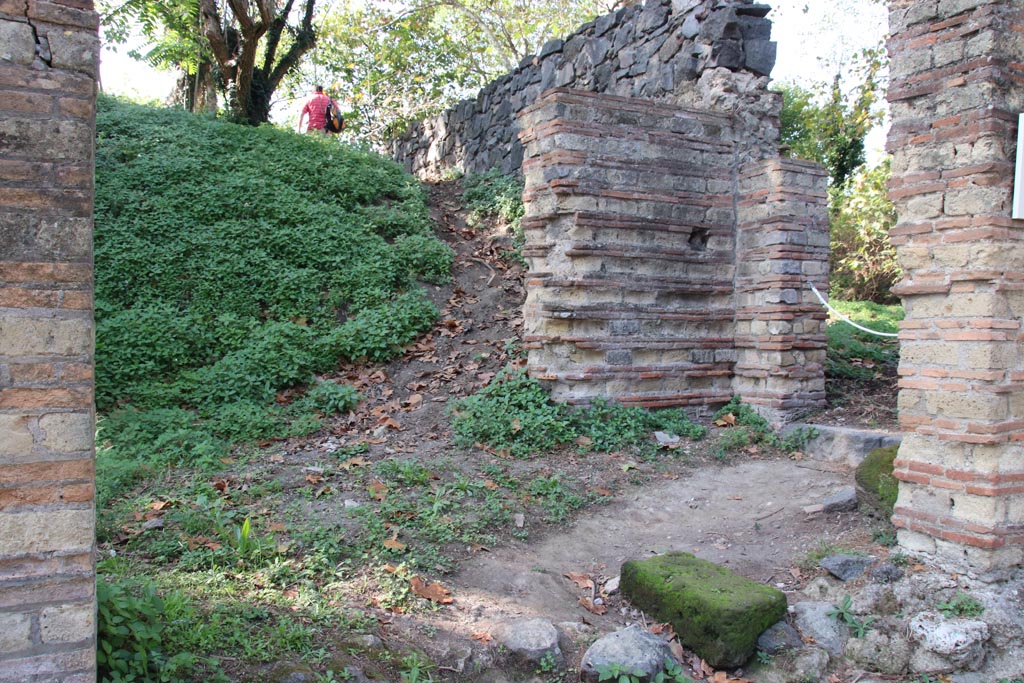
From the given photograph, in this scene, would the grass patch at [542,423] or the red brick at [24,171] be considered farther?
the grass patch at [542,423]

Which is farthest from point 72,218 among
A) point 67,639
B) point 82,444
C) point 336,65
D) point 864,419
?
point 336,65

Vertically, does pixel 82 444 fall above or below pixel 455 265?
below

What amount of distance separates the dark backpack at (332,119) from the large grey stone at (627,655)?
12.7m

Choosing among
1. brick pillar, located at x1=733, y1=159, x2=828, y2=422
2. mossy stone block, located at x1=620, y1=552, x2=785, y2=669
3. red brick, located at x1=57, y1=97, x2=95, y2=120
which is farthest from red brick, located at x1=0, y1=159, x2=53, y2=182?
brick pillar, located at x1=733, y1=159, x2=828, y2=422

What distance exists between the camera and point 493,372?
8328 millimetres

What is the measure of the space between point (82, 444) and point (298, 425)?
4.41 meters

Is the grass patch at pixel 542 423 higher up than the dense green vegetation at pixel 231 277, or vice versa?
the dense green vegetation at pixel 231 277

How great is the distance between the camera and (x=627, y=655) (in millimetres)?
3865

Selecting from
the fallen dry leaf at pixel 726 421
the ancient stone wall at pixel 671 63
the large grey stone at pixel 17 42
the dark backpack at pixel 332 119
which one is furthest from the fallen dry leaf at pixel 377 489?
the dark backpack at pixel 332 119

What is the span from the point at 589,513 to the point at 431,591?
187 cm

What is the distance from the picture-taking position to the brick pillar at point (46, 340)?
2676 millimetres

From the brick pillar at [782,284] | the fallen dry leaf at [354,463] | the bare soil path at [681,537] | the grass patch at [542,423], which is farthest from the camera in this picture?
the brick pillar at [782,284]

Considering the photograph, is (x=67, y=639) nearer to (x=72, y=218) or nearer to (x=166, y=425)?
(x=72, y=218)

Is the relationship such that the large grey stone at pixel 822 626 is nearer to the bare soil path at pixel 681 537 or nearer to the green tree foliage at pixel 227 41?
the bare soil path at pixel 681 537
